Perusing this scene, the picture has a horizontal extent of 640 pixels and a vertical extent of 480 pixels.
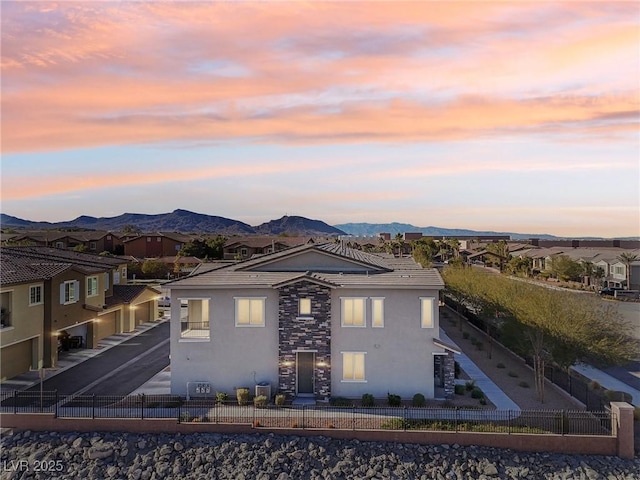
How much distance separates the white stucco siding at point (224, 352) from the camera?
71.9 feet

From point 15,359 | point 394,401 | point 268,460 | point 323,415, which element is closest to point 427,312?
point 394,401

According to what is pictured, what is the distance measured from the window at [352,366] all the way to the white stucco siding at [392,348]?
16cm

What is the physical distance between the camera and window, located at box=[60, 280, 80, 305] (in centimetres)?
2778

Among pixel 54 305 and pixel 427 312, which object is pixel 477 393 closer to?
pixel 427 312

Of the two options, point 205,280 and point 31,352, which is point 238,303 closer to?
point 205,280

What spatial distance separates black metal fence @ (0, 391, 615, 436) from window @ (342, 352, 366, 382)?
1803 millimetres

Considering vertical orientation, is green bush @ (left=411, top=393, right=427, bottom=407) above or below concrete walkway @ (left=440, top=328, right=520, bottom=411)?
above

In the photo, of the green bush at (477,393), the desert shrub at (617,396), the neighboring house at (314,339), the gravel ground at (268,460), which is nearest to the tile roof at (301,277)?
the neighboring house at (314,339)

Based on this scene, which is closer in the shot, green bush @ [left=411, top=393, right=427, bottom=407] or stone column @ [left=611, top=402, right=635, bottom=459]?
stone column @ [left=611, top=402, right=635, bottom=459]

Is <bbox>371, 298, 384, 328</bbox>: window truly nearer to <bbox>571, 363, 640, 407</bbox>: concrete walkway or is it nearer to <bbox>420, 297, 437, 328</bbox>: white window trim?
<bbox>420, 297, 437, 328</bbox>: white window trim

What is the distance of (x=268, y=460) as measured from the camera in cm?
1769

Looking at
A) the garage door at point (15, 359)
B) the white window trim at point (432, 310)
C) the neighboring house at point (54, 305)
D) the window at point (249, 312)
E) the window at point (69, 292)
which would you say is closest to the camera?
the white window trim at point (432, 310)

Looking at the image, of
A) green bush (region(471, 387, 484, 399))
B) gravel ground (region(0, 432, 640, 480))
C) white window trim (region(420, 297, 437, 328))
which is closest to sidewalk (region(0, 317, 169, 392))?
gravel ground (region(0, 432, 640, 480))

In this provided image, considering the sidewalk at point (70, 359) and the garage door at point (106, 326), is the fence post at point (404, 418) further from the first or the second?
the garage door at point (106, 326)
